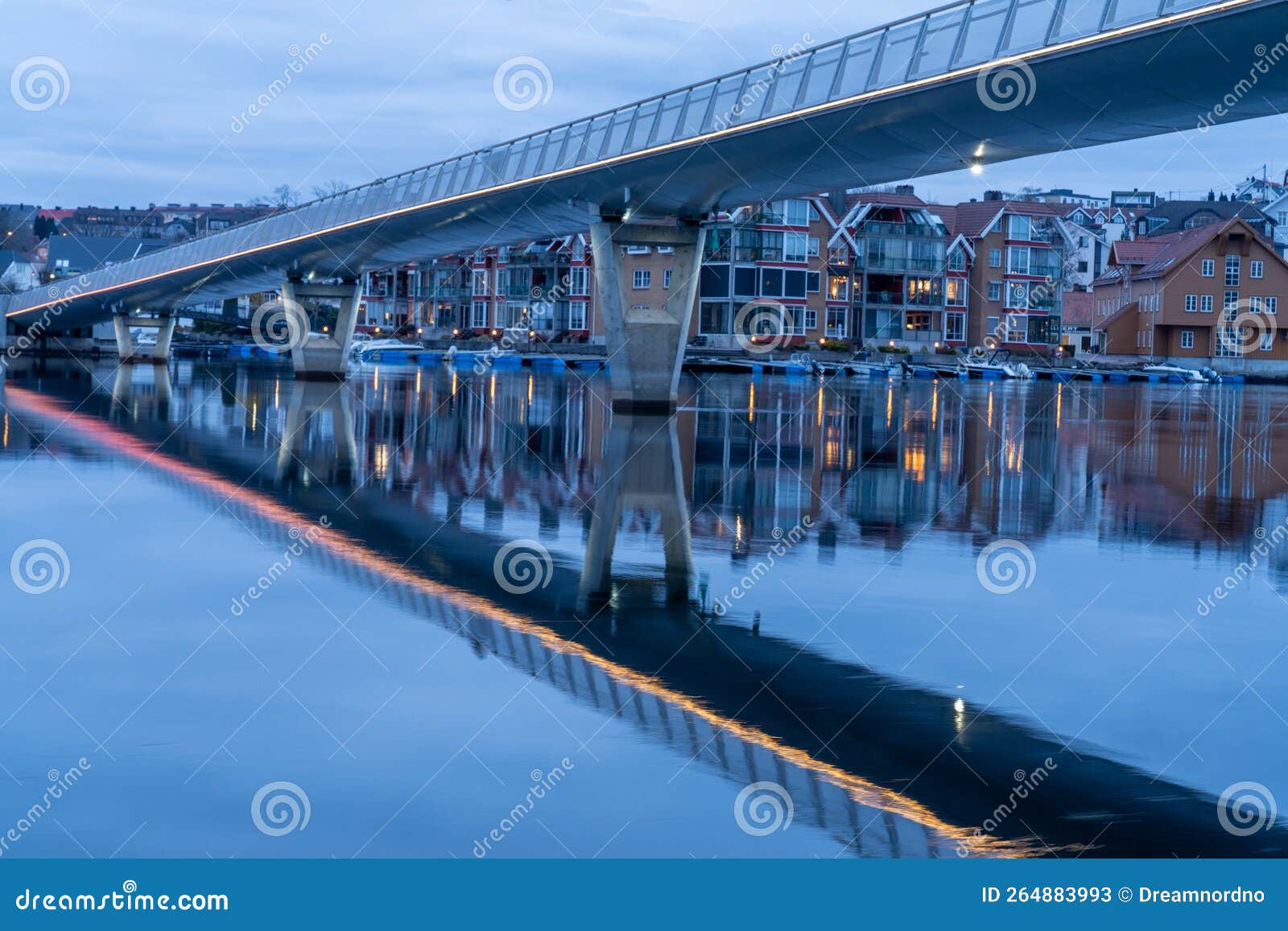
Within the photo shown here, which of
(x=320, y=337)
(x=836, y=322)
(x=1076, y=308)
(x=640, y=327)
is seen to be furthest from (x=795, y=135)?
(x=1076, y=308)

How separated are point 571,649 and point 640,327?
31.5m

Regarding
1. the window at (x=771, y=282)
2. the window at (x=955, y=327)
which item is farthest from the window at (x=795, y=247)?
the window at (x=955, y=327)

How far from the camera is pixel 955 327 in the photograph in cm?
10688

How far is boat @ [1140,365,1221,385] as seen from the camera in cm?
9081

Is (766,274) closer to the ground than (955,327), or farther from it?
farther from it

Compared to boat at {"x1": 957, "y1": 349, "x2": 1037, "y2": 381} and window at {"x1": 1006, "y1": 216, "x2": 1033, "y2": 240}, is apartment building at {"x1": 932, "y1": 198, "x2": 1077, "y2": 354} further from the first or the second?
boat at {"x1": 957, "y1": 349, "x2": 1037, "y2": 381}

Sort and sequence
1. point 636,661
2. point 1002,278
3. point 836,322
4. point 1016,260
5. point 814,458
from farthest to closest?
point 1016,260 < point 1002,278 < point 836,322 < point 814,458 < point 636,661

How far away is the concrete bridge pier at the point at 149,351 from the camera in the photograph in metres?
93.1

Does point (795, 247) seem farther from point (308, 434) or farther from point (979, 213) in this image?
point (308, 434)

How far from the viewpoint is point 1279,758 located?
8.24 meters

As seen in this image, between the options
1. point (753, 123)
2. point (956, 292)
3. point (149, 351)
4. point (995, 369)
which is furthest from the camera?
point (956, 292)

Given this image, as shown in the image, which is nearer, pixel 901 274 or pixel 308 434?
pixel 308 434

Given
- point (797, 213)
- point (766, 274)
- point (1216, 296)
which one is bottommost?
point (1216, 296)

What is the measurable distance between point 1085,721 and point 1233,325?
3787 inches
